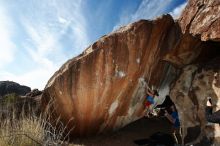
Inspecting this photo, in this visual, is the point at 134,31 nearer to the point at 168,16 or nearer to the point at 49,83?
the point at 168,16

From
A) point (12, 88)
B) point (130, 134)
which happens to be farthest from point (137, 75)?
point (12, 88)

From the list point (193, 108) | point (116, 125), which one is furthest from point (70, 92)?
point (193, 108)

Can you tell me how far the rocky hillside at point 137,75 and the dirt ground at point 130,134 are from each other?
0.99ft

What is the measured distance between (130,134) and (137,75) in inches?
73.5

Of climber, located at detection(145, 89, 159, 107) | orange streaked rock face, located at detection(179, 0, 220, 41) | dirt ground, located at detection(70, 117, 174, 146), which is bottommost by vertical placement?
dirt ground, located at detection(70, 117, 174, 146)

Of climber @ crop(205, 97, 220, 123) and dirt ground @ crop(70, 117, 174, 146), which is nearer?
climber @ crop(205, 97, 220, 123)

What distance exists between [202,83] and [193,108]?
72 cm

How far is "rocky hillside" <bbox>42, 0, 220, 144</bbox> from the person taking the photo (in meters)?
8.88

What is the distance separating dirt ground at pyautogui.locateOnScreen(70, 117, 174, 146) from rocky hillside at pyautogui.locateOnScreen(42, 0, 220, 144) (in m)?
0.30

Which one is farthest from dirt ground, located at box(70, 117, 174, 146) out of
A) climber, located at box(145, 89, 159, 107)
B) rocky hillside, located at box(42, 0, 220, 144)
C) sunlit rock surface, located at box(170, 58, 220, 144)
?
sunlit rock surface, located at box(170, 58, 220, 144)

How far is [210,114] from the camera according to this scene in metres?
8.78

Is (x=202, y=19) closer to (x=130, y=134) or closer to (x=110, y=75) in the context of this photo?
(x=110, y=75)

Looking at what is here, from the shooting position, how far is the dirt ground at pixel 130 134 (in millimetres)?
9289

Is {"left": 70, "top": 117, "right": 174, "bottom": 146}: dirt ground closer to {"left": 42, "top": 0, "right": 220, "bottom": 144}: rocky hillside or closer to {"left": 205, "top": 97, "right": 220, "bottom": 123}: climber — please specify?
{"left": 42, "top": 0, "right": 220, "bottom": 144}: rocky hillside
